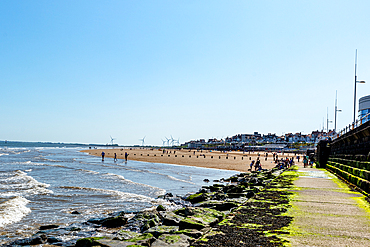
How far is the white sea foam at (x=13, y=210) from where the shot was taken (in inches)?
458

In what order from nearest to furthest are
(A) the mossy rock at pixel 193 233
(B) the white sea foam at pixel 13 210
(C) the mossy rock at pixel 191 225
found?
(A) the mossy rock at pixel 193 233 → (C) the mossy rock at pixel 191 225 → (B) the white sea foam at pixel 13 210

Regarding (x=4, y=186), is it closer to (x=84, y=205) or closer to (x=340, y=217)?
(x=84, y=205)

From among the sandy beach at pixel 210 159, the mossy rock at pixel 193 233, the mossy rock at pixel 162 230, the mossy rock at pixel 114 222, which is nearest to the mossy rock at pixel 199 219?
the mossy rock at pixel 162 230

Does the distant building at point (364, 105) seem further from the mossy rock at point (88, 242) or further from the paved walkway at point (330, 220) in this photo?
the mossy rock at point (88, 242)

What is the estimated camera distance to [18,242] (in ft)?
28.4

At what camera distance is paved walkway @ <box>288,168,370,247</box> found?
5711 millimetres

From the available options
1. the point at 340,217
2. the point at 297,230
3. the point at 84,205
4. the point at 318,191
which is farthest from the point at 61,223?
the point at 318,191

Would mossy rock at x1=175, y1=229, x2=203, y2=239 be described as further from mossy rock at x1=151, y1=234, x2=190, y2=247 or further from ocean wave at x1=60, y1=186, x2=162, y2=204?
ocean wave at x1=60, y1=186, x2=162, y2=204

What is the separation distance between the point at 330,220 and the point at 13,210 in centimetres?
1364

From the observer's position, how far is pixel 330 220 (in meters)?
7.30

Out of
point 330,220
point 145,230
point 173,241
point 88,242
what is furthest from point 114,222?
point 330,220

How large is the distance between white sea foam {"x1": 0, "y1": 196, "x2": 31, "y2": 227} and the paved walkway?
11.4m

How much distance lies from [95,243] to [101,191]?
41.8 feet

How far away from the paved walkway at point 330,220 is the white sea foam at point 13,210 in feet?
37.4
